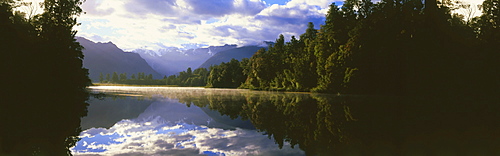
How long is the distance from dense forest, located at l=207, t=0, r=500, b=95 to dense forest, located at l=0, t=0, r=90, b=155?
41878 millimetres

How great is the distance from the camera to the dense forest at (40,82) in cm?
1112

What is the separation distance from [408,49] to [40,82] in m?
52.8

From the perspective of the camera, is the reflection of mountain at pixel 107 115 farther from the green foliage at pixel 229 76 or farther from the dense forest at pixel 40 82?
the green foliage at pixel 229 76

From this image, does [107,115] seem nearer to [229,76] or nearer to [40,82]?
[40,82]

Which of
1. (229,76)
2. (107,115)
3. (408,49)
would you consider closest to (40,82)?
(107,115)

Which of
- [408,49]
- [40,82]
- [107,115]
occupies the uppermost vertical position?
[408,49]

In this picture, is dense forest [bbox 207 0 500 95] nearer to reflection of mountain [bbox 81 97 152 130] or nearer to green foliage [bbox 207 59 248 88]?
reflection of mountain [bbox 81 97 152 130]

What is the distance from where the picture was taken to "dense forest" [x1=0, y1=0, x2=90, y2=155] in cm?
1112

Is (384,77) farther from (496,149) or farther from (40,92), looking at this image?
(40,92)

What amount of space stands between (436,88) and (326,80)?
18366 mm

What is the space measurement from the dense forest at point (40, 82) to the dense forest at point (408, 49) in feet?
137

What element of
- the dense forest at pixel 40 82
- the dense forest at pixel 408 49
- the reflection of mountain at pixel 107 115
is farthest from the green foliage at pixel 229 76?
the reflection of mountain at pixel 107 115

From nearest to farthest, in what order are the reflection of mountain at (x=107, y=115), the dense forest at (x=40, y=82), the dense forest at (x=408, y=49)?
the dense forest at (x=40, y=82) → the reflection of mountain at (x=107, y=115) → the dense forest at (x=408, y=49)

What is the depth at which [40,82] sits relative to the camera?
127 feet
